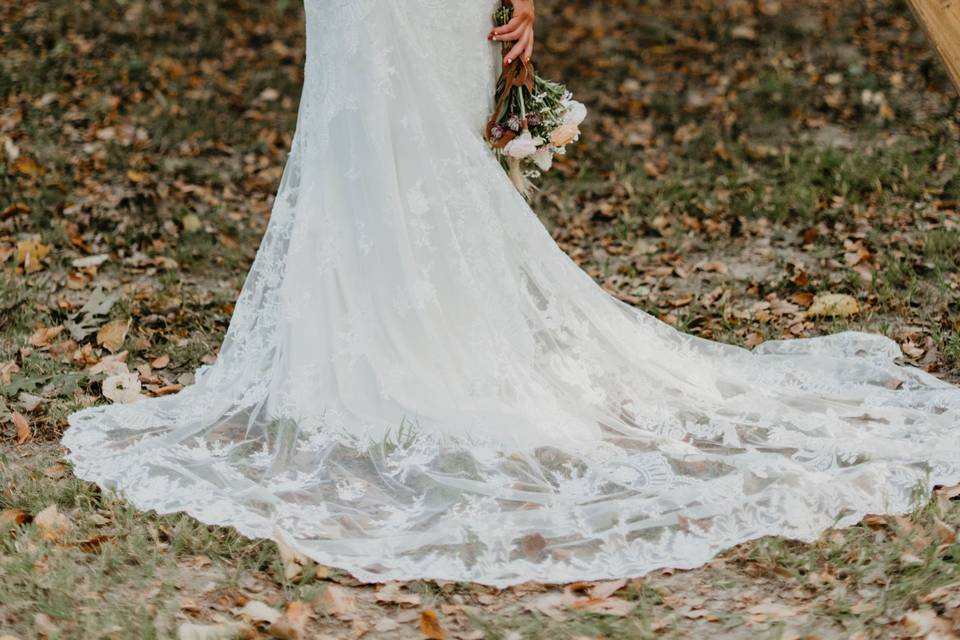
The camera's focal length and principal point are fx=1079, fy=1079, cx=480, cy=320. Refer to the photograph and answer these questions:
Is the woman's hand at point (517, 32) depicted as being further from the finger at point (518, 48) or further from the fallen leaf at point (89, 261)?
the fallen leaf at point (89, 261)

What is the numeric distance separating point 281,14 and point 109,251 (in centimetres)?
519

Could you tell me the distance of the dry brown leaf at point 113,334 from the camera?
503 centimetres

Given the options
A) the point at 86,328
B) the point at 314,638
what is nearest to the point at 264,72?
the point at 86,328

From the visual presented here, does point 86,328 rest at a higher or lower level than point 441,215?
lower

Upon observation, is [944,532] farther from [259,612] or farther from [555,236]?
[555,236]

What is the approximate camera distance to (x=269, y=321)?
413 centimetres

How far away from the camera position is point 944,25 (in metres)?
3.61

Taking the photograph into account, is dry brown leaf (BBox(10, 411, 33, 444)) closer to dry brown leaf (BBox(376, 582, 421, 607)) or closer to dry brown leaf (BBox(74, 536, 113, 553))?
dry brown leaf (BBox(74, 536, 113, 553))

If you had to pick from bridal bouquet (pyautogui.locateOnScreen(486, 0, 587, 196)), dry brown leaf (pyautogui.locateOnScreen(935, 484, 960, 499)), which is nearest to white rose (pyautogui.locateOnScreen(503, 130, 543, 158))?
bridal bouquet (pyautogui.locateOnScreen(486, 0, 587, 196))

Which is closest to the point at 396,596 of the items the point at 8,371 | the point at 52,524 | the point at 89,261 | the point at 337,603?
the point at 337,603

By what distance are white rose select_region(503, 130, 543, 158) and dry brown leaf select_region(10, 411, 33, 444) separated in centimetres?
215

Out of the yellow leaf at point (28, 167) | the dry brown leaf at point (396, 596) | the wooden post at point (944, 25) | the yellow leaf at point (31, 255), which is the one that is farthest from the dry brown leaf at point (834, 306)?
the yellow leaf at point (28, 167)

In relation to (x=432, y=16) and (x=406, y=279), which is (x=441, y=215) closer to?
(x=406, y=279)

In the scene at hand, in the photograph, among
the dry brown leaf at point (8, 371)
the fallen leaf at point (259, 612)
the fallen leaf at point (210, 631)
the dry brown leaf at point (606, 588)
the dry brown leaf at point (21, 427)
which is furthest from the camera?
the dry brown leaf at point (8, 371)
